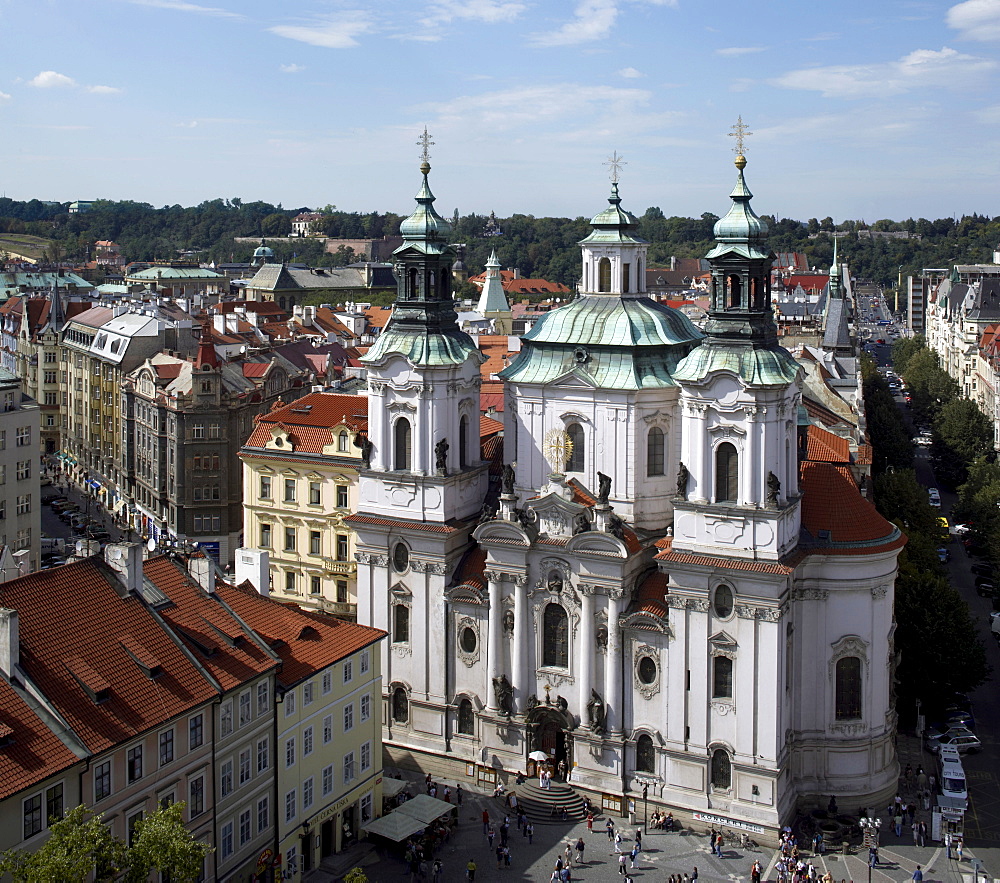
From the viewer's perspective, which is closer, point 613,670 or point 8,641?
point 8,641

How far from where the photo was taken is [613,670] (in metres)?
60.6

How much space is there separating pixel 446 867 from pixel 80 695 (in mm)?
19236

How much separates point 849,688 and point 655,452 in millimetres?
14136

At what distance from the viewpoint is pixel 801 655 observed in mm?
60125

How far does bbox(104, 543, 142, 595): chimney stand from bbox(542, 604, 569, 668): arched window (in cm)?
2035

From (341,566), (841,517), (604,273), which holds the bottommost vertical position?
(341,566)

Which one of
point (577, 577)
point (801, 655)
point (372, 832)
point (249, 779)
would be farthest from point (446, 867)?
point (801, 655)

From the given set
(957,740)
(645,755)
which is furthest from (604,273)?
(957,740)

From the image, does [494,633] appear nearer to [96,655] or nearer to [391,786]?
[391,786]

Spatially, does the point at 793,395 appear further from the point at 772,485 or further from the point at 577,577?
the point at 577,577

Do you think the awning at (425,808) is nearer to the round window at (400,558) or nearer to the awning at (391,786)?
the awning at (391,786)

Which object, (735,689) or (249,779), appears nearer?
(249,779)

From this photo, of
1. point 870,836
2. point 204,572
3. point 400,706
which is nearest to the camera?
point 204,572

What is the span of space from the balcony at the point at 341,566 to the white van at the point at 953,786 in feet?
123
